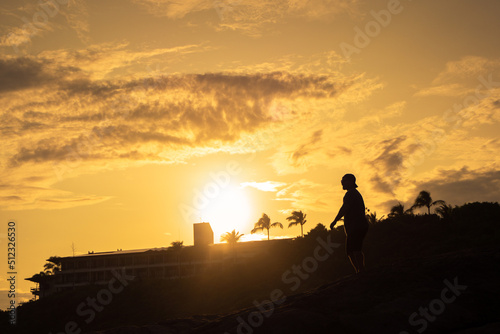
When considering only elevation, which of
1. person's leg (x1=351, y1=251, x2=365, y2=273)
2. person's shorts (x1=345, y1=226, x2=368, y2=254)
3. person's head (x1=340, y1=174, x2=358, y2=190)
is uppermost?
person's head (x1=340, y1=174, x2=358, y2=190)

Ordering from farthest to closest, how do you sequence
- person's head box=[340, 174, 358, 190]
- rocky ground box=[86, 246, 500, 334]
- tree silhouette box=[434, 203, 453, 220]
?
1. tree silhouette box=[434, 203, 453, 220]
2. person's head box=[340, 174, 358, 190]
3. rocky ground box=[86, 246, 500, 334]

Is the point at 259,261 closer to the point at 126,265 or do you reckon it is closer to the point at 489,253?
the point at 126,265

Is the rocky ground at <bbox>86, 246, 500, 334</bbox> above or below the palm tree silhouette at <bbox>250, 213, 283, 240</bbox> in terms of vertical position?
below

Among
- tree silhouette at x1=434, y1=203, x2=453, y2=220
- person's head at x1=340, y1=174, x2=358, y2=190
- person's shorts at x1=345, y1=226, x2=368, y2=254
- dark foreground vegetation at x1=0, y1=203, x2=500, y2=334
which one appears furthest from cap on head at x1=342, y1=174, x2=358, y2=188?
tree silhouette at x1=434, y1=203, x2=453, y2=220

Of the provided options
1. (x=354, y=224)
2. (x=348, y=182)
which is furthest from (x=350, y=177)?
(x=354, y=224)

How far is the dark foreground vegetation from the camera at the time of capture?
353 inches

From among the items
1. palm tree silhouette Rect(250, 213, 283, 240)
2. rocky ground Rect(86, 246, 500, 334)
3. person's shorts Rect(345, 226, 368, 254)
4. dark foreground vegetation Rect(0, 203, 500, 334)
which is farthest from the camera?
palm tree silhouette Rect(250, 213, 283, 240)

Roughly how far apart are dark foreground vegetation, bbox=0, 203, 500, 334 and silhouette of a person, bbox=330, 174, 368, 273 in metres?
0.51

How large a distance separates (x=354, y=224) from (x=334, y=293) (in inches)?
89.4

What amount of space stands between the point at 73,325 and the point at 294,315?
54640 mm

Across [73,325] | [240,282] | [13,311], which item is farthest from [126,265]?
[240,282]

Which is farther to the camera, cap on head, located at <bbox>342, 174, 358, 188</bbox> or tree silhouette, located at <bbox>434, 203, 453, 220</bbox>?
tree silhouette, located at <bbox>434, 203, 453, 220</bbox>

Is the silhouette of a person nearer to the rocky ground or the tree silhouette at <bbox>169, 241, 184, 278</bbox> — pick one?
the rocky ground

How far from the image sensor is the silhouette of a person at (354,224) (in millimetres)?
11891
